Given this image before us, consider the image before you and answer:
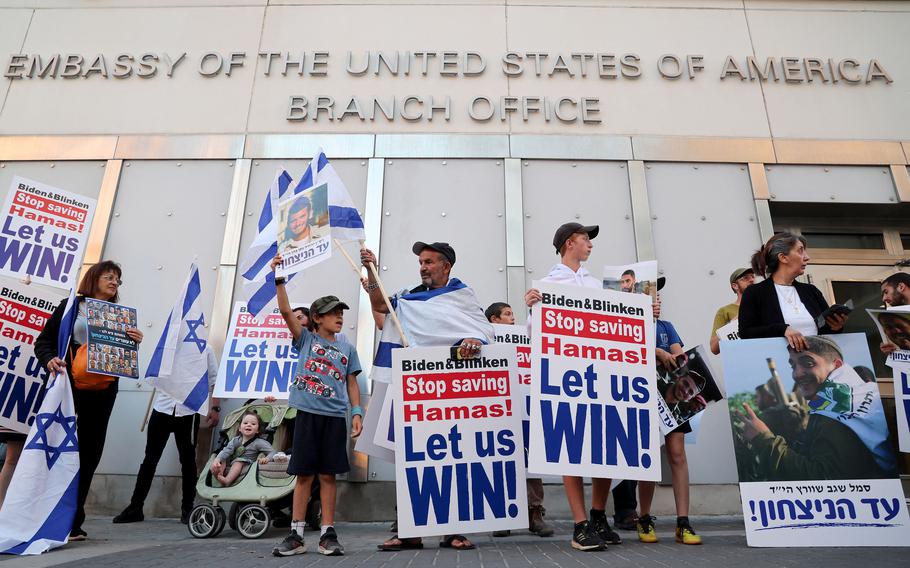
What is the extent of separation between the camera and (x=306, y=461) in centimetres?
351

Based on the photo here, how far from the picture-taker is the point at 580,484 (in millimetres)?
3469

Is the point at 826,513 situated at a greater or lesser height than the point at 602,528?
greater

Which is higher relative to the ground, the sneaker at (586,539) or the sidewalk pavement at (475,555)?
the sneaker at (586,539)

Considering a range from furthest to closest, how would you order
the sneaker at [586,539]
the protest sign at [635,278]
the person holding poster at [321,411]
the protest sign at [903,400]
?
the protest sign at [635,278] → the protest sign at [903,400] → the person holding poster at [321,411] → the sneaker at [586,539]

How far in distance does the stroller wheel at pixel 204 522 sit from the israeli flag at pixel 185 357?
115 centimetres

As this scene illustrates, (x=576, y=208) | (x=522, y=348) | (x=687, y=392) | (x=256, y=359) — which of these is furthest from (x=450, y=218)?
(x=687, y=392)

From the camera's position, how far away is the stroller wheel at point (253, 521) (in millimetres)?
4217

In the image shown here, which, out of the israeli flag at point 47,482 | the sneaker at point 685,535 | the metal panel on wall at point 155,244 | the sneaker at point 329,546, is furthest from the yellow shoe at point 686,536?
the metal panel on wall at point 155,244

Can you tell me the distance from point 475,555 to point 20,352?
3787 mm

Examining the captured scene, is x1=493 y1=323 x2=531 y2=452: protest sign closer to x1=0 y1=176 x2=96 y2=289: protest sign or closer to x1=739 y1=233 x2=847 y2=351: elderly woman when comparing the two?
x1=739 y1=233 x2=847 y2=351: elderly woman

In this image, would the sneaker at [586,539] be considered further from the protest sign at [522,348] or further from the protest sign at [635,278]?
the protest sign at [635,278]

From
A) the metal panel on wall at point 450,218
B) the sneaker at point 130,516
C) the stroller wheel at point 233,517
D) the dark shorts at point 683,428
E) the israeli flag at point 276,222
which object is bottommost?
the sneaker at point 130,516

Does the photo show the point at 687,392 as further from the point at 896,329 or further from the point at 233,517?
the point at 233,517

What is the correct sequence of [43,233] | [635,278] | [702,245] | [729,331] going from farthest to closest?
[702,245]
[43,233]
[729,331]
[635,278]
